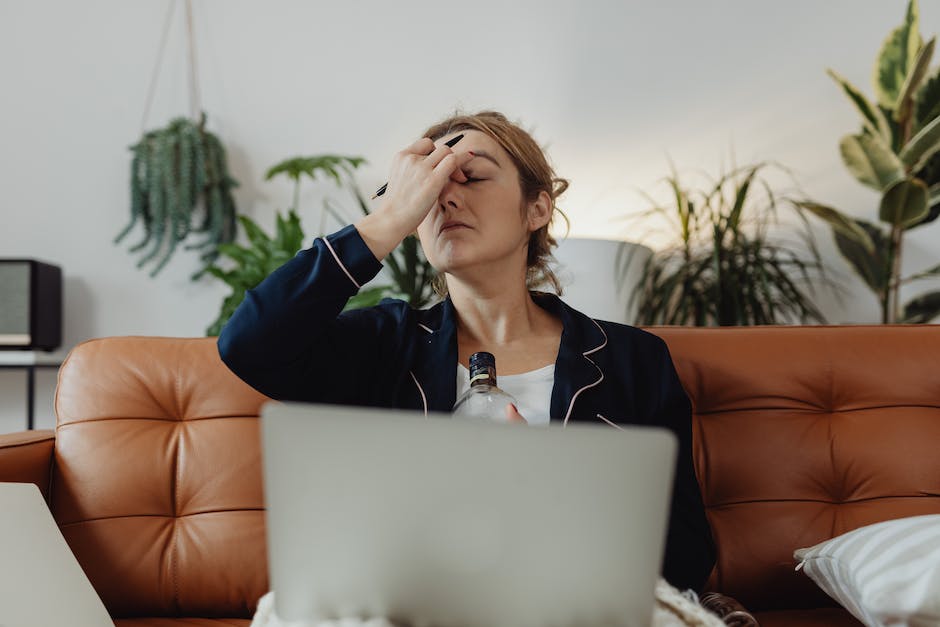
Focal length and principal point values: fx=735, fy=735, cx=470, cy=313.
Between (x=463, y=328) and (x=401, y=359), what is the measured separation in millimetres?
158

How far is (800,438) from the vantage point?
1.33 metres

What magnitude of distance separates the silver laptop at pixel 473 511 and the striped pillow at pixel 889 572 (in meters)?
0.58

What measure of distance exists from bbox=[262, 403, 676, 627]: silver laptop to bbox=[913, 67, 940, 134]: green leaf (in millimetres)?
2277

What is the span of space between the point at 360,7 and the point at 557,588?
2.57 meters

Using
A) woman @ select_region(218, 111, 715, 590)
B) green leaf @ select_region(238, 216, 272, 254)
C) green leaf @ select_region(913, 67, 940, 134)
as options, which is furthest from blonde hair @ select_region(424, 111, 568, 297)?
green leaf @ select_region(913, 67, 940, 134)

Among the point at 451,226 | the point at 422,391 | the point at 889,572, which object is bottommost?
the point at 889,572

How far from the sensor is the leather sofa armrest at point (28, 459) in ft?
3.87

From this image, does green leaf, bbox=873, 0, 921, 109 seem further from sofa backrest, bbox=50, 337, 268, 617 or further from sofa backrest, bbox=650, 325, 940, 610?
sofa backrest, bbox=50, 337, 268, 617

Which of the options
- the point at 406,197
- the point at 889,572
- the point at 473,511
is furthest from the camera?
the point at 406,197

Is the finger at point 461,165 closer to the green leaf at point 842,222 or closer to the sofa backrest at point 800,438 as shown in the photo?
the sofa backrest at point 800,438

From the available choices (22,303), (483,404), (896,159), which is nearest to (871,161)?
(896,159)

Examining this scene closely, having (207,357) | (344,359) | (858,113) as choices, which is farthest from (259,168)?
(858,113)

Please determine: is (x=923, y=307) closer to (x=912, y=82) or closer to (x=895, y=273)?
(x=895, y=273)

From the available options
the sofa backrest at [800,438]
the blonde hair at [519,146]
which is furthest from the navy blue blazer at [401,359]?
the blonde hair at [519,146]
